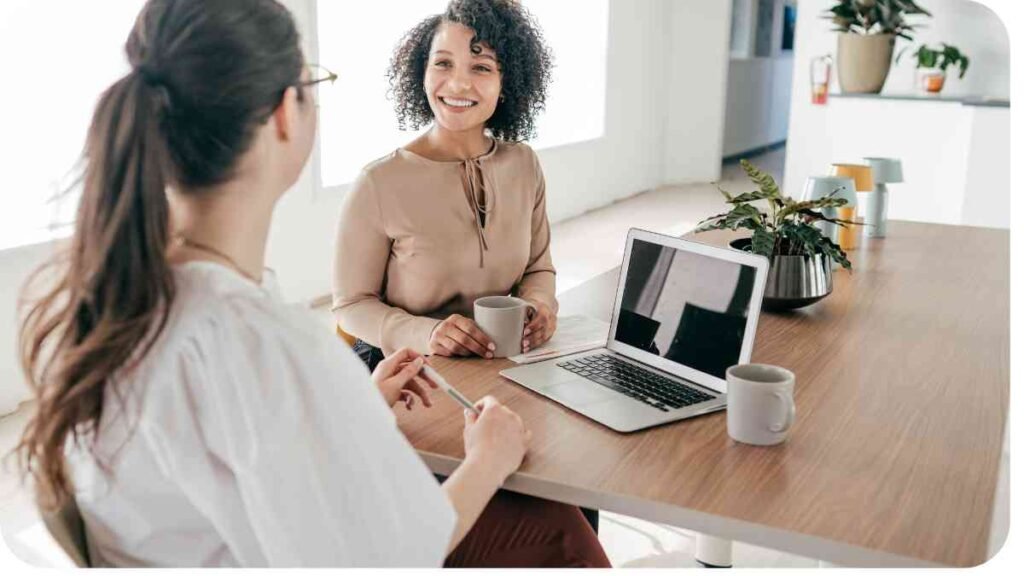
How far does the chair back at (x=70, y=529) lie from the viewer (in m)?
0.98

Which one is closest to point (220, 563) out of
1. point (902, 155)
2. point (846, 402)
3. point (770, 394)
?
point (770, 394)

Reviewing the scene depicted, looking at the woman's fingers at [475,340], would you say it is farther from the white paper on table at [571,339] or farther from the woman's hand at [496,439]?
the woman's hand at [496,439]

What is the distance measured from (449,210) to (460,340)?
38 cm

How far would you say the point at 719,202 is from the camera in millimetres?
8023

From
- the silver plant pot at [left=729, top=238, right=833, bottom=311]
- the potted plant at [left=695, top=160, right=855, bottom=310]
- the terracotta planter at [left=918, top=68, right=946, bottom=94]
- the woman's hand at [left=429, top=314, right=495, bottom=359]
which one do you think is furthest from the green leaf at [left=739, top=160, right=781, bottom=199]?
the terracotta planter at [left=918, top=68, right=946, bottom=94]

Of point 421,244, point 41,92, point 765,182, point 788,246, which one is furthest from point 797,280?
point 41,92

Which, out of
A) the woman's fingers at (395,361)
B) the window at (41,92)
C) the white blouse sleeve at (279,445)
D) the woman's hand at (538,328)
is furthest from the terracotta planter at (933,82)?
the white blouse sleeve at (279,445)

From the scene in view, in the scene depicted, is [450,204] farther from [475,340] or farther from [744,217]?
[744,217]

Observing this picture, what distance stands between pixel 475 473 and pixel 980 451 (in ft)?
2.21

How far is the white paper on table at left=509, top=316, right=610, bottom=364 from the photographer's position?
5.29 feet

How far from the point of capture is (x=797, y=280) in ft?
6.18

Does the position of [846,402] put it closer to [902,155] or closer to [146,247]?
[146,247]

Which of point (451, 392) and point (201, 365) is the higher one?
point (201, 365)

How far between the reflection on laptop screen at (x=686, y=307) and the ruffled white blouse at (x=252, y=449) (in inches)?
24.3
